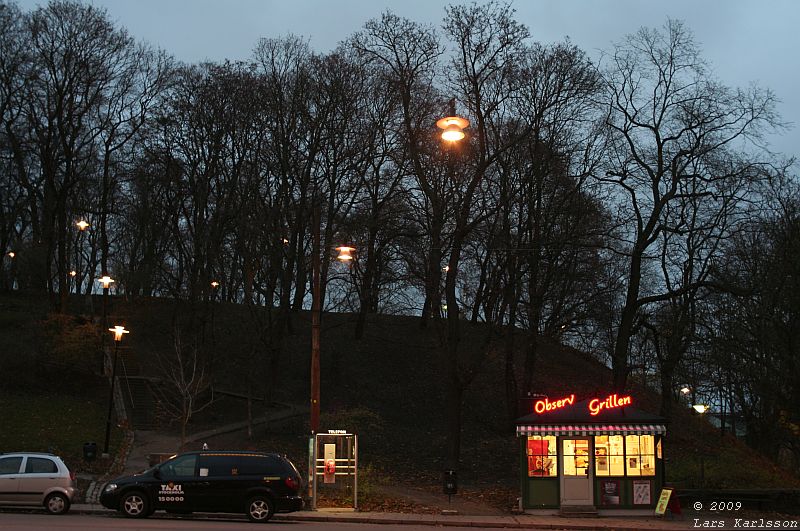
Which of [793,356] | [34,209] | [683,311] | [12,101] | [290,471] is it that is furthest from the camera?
[34,209]

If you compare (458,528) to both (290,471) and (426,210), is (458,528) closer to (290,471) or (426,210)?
(290,471)

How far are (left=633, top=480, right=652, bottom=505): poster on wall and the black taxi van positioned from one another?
9.62 metres


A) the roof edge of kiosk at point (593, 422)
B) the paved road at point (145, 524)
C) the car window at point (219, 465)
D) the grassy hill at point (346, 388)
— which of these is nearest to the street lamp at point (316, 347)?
the car window at point (219, 465)

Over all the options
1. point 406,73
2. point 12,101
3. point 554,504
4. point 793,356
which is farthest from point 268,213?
point 793,356

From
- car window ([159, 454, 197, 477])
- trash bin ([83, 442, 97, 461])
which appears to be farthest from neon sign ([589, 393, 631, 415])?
trash bin ([83, 442, 97, 461])

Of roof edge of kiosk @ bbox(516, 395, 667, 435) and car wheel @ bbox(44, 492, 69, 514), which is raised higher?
roof edge of kiosk @ bbox(516, 395, 667, 435)

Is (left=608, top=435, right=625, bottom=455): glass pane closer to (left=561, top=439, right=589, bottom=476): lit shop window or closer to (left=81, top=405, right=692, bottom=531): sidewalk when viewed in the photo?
(left=561, top=439, right=589, bottom=476): lit shop window

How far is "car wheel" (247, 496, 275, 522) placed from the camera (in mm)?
18172

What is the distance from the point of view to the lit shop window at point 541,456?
70.4 feet

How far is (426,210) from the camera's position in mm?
28156

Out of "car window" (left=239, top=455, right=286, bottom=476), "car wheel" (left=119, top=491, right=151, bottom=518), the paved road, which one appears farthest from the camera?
"car window" (left=239, top=455, right=286, bottom=476)

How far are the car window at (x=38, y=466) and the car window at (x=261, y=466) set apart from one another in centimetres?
485

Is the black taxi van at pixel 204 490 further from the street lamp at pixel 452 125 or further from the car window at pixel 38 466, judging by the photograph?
the street lamp at pixel 452 125

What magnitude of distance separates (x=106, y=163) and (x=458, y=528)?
104 ft
